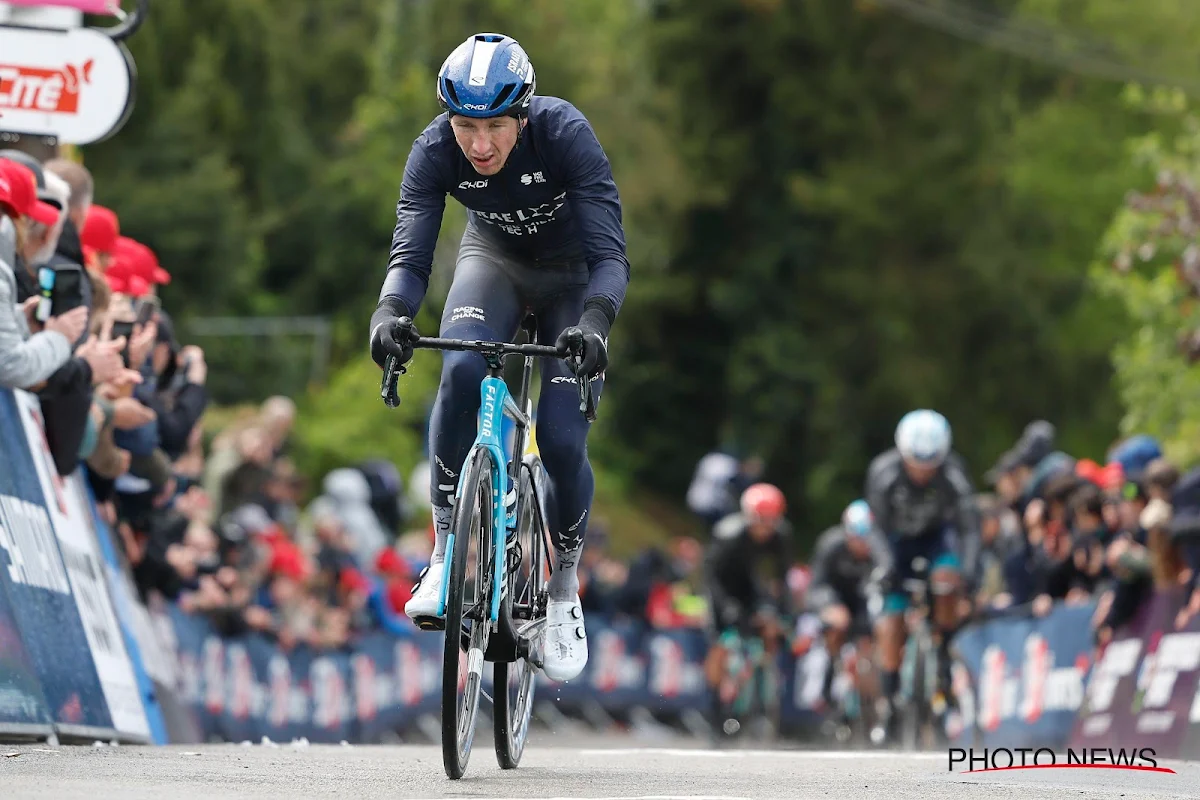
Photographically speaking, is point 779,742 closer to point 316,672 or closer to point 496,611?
point 316,672

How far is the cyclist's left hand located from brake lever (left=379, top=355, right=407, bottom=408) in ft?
1.97

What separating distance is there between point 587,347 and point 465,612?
3.51 feet

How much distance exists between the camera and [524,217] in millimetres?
9047

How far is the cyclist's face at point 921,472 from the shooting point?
57.6 ft

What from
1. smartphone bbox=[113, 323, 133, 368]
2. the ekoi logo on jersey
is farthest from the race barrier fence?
the ekoi logo on jersey

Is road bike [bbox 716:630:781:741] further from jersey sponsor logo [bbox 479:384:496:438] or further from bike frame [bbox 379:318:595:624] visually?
jersey sponsor logo [bbox 479:384:496:438]

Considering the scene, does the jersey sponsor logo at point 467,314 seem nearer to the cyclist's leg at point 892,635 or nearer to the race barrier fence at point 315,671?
the race barrier fence at point 315,671

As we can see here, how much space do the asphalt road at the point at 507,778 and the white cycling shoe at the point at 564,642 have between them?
0.41 meters

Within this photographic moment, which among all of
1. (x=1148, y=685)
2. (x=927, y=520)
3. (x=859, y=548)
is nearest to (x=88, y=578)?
(x=1148, y=685)

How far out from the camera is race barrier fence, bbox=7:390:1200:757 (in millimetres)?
9859

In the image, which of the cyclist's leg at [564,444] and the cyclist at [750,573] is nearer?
the cyclist's leg at [564,444]

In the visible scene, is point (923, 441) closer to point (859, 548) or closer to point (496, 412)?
point (859, 548)

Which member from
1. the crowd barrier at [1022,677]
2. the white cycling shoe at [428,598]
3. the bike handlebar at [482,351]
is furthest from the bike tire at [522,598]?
the crowd barrier at [1022,677]

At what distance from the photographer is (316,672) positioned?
63.2ft
